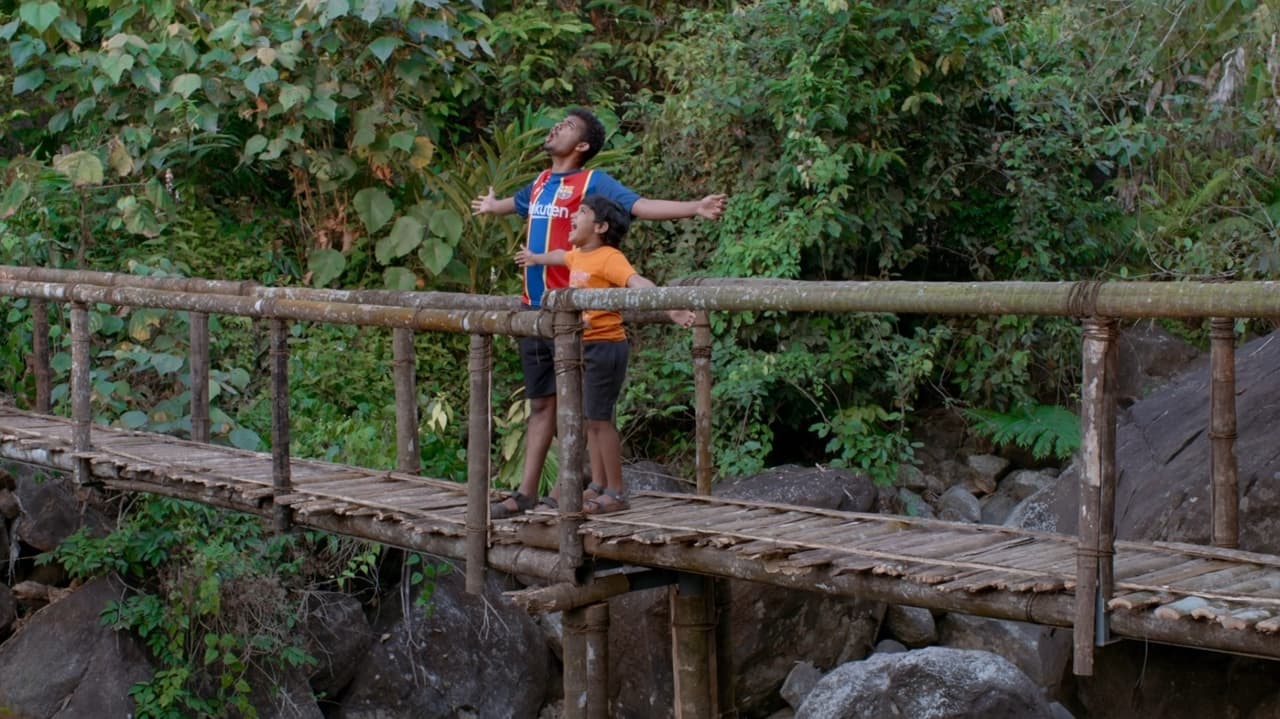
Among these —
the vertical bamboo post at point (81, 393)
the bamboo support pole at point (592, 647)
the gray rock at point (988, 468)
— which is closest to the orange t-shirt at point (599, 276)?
the bamboo support pole at point (592, 647)

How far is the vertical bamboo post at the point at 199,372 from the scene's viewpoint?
6.30 meters

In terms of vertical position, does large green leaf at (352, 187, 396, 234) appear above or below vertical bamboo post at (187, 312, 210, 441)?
above

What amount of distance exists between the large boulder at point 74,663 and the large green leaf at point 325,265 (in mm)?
2245

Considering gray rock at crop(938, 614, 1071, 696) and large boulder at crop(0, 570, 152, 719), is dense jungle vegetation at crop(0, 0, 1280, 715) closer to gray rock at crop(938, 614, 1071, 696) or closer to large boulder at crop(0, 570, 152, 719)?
gray rock at crop(938, 614, 1071, 696)

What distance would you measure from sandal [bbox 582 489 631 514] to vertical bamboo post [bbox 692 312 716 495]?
1.70ft

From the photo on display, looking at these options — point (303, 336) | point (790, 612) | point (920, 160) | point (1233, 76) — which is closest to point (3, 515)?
point (303, 336)

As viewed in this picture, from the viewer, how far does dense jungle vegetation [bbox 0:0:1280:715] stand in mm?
8008

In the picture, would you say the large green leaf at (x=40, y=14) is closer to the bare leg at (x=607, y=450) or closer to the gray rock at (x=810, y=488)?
the gray rock at (x=810, y=488)

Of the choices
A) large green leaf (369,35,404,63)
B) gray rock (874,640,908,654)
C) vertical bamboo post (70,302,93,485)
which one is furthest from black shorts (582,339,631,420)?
large green leaf (369,35,404,63)

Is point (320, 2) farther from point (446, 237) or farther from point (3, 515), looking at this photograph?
point (3, 515)

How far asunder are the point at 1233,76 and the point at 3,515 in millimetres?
6746

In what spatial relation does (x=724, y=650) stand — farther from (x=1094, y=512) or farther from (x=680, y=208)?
(x=1094, y=512)

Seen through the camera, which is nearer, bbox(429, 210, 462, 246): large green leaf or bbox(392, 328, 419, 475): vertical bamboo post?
bbox(392, 328, 419, 475): vertical bamboo post

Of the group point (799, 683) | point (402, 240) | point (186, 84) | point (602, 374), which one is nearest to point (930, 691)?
point (799, 683)
